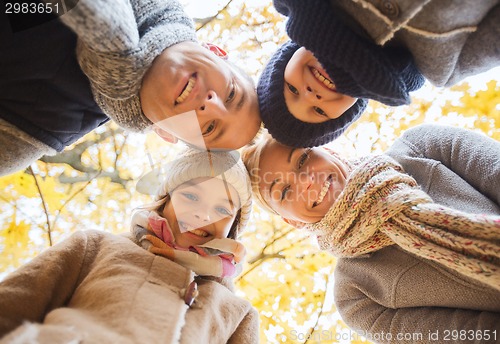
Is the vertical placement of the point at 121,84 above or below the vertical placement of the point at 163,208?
above

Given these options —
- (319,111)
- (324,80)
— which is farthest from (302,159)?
(324,80)

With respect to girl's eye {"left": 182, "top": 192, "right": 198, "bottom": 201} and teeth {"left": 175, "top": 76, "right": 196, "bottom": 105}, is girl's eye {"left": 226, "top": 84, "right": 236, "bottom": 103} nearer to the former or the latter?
teeth {"left": 175, "top": 76, "right": 196, "bottom": 105}

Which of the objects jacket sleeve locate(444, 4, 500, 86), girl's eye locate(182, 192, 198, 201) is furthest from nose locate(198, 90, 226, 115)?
jacket sleeve locate(444, 4, 500, 86)

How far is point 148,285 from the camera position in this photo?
107cm

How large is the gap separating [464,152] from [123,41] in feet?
3.46

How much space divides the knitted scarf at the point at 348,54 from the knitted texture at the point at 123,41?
12.8 inches

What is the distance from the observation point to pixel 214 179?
1.28m

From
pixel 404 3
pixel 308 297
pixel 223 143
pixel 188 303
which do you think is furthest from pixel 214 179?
pixel 308 297

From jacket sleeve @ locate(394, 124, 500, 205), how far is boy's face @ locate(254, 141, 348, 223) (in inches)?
11.5

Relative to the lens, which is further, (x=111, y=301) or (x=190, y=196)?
(x=190, y=196)

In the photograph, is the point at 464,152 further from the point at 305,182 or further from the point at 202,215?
the point at 202,215

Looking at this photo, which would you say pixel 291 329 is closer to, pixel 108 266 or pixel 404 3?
pixel 108 266

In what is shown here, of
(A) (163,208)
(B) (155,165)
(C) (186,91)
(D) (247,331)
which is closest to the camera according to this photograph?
(C) (186,91)

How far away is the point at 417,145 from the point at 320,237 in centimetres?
46
